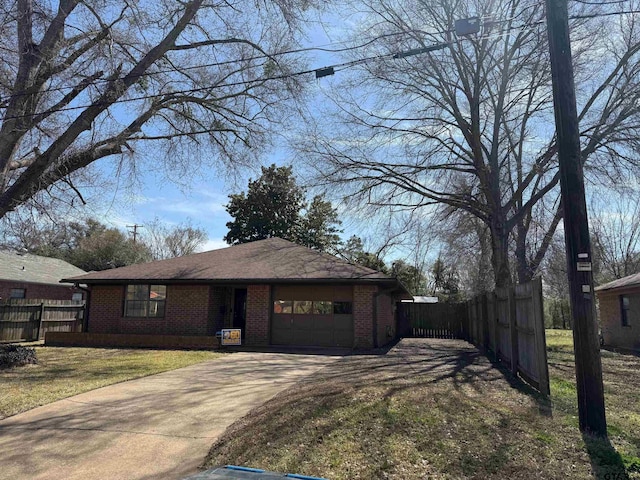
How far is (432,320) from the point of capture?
2555 centimetres

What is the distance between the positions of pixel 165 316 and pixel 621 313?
788 inches

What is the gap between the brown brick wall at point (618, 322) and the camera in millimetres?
18281

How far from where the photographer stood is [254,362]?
1254 cm

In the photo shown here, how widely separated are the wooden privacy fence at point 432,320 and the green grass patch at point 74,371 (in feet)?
45.8

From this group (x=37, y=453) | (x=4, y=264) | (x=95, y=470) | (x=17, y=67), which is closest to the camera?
(x=95, y=470)

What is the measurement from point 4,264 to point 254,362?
21149 millimetres

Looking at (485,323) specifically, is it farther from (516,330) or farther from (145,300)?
(145,300)

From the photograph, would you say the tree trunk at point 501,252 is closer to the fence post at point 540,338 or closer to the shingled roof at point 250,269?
the shingled roof at point 250,269

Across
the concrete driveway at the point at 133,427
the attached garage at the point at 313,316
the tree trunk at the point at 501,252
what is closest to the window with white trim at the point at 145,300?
the attached garage at the point at 313,316


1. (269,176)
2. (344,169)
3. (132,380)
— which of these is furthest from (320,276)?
(269,176)

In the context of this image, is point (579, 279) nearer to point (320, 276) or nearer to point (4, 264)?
point (320, 276)

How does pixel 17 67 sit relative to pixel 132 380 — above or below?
above

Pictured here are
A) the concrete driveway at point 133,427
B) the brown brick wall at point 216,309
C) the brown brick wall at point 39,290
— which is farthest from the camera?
the brown brick wall at point 39,290

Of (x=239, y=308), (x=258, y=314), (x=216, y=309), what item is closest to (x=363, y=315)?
(x=258, y=314)
